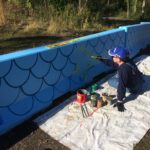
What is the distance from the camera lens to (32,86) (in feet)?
9.49

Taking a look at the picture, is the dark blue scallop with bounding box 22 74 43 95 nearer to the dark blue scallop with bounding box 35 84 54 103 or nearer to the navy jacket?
the dark blue scallop with bounding box 35 84 54 103

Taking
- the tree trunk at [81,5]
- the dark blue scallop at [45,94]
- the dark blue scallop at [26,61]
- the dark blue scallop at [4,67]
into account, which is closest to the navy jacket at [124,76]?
the dark blue scallop at [45,94]

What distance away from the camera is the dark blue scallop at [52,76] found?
10.2 feet

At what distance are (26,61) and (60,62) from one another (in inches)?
26.6

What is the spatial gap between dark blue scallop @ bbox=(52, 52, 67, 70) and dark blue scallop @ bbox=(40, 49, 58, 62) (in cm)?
7

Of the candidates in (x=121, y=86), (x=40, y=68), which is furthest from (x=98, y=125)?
(x=40, y=68)

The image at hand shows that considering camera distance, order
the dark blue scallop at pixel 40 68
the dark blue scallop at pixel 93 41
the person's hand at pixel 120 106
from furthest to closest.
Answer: the dark blue scallop at pixel 93 41, the person's hand at pixel 120 106, the dark blue scallop at pixel 40 68

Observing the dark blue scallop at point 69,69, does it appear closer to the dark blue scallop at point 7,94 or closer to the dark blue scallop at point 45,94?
the dark blue scallop at point 45,94

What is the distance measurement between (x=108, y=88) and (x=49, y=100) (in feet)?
3.48

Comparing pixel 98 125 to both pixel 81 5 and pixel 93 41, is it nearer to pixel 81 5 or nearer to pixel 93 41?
pixel 93 41

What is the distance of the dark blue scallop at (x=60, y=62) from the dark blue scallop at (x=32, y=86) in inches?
13.8

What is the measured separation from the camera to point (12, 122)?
2730 mm

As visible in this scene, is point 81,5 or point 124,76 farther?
point 81,5

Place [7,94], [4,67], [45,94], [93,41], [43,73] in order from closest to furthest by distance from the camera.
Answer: [4,67]
[7,94]
[43,73]
[45,94]
[93,41]
